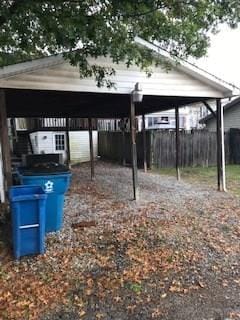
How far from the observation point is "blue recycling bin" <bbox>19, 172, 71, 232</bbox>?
17.4 feet

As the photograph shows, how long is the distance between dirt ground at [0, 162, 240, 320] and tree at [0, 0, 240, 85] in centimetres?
301

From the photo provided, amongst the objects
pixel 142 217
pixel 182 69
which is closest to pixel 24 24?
pixel 142 217

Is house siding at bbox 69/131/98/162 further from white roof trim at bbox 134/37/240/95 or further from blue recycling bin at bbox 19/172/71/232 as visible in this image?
blue recycling bin at bbox 19/172/71/232

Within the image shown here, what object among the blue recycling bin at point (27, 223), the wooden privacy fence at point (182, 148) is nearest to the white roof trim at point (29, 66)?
the blue recycling bin at point (27, 223)

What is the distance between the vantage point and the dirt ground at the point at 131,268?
348 cm

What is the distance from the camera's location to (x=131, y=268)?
432cm

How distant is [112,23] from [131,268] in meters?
3.69

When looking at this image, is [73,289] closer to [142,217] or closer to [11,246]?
[11,246]

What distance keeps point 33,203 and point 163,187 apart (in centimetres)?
615

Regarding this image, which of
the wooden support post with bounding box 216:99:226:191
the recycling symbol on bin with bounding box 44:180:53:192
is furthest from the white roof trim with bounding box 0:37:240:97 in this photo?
the recycling symbol on bin with bounding box 44:180:53:192

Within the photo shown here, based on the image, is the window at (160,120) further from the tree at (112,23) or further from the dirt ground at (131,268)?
the tree at (112,23)

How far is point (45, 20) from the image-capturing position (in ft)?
15.1

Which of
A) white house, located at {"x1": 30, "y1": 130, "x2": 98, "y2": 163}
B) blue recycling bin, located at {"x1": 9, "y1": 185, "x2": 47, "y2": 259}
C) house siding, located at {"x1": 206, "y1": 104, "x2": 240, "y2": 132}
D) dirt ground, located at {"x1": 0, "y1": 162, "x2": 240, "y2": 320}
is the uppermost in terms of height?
house siding, located at {"x1": 206, "y1": 104, "x2": 240, "y2": 132}

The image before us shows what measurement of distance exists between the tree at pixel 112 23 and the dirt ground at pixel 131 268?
301 cm
